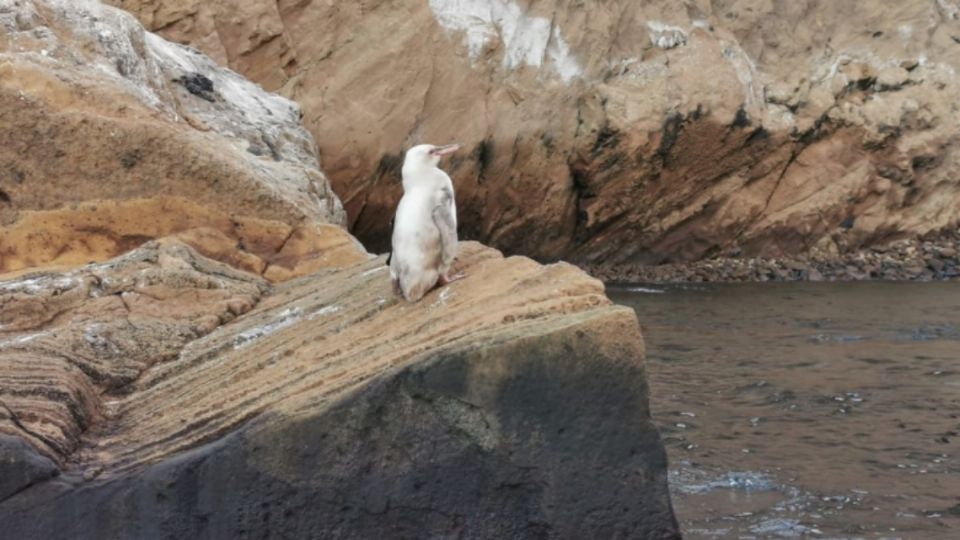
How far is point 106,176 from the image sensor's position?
861 centimetres

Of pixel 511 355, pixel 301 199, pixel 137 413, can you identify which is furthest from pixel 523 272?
pixel 301 199

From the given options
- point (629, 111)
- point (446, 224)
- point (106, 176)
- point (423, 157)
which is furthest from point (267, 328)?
point (629, 111)

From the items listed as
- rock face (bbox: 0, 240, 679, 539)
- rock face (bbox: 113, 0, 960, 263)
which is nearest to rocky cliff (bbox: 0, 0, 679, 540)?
rock face (bbox: 0, 240, 679, 539)

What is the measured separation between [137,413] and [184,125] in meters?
3.41

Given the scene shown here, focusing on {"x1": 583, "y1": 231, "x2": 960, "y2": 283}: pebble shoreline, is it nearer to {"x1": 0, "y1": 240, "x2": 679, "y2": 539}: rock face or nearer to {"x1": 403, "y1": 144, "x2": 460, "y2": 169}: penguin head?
{"x1": 403, "y1": 144, "x2": 460, "y2": 169}: penguin head

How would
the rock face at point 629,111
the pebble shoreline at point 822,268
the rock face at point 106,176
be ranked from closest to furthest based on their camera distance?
the rock face at point 106,176 < the rock face at point 629,111 < the pebble shoreline at point 822,268

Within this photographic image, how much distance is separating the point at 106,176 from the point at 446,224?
8.99 ft

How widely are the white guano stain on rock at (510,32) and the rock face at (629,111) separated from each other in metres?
0.03

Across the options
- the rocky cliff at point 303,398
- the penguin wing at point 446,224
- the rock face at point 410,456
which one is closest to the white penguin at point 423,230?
the penguin wing at point 446,224

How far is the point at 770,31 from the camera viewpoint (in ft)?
67.7

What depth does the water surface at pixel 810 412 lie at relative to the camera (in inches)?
288

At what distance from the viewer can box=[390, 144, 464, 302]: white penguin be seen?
6.55 m

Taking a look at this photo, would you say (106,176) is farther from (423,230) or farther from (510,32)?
(510,32)

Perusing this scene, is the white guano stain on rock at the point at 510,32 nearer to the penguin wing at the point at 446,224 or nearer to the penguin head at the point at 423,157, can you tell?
the penguin head at the point at 423,157
